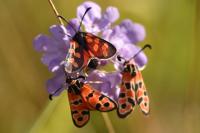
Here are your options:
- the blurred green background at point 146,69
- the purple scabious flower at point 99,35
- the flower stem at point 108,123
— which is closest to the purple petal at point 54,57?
the purple scabious flower at point 99,35

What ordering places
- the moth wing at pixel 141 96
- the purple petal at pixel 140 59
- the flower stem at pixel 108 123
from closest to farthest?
the moth wing at pixel 141 96
the purple petal at pixel 140 59
the flower stem at pixel 108 123

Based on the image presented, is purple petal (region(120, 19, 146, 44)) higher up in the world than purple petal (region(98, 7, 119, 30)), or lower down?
lower down

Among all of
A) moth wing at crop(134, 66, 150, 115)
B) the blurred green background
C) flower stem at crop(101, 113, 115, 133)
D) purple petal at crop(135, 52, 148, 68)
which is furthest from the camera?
the blurred green background

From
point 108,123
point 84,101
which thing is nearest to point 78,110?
point 84,101

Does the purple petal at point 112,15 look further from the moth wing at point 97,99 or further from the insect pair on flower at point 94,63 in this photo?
the moth wing at point 97,99

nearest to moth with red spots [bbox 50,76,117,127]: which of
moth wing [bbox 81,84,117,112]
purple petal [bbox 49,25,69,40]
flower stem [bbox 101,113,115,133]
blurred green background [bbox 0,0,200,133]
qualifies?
moth wing [bbox 81,84,117,112]

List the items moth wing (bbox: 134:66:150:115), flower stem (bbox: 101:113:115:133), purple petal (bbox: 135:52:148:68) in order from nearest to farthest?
1. moth wing (bbox: 134:66:150:115)
2. purple petal (bbox: 135:52:148:68)
3. flower stem (bbox: 101:113:115:133)

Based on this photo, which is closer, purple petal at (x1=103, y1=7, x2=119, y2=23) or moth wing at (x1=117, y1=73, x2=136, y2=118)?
moth wing at (x1=117, y1=73, x2=136, y2=118)

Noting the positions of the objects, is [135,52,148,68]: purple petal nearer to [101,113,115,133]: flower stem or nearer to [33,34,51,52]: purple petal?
[33,34,51,52]: purple petal

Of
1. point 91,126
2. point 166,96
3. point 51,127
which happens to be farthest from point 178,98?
point 51,127
